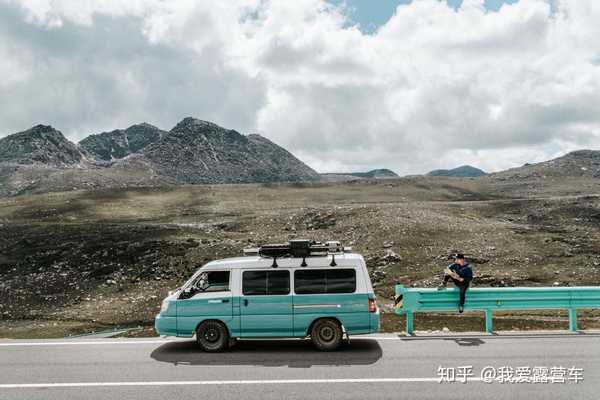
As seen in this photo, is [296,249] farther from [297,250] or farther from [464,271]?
[464,271]

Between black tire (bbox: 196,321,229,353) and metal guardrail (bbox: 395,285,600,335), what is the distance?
546 cm

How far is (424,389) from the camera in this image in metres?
10.7

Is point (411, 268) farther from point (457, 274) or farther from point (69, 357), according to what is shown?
point (69, 357)

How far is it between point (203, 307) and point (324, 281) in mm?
3353

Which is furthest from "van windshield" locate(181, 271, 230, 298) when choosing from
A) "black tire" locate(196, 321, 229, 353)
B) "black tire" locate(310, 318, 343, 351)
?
"black tire" locate(310, 318, 343, 351)

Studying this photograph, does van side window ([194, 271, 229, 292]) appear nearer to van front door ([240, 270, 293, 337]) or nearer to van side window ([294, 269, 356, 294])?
van front door ([240, 270, 293, 337])

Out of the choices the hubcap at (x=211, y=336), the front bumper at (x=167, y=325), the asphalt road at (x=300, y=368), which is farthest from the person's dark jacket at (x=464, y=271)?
the front bumper at (x=167, y=325)

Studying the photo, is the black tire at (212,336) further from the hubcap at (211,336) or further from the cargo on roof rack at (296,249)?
the cargo on roof rack at (296,249)

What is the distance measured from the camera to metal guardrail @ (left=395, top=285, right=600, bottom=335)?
645 inches

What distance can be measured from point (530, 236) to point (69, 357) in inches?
1782

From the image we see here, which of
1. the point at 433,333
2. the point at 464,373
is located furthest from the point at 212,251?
the point at 464,373

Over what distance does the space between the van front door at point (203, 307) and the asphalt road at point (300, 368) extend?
2.55 ft

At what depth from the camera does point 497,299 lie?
16.5 m

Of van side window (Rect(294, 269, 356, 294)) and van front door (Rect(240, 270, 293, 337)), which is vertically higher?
van side window (Rect(294, 269, 356, 294))
